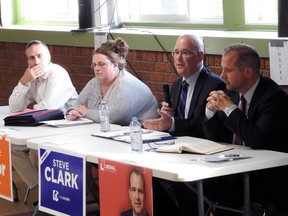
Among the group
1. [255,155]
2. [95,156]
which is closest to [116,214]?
[95,156]

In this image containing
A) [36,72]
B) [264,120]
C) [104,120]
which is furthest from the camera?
[36,72]

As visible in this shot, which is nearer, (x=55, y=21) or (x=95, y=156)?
(x=95, y=156)

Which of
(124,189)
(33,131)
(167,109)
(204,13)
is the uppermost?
(204,13)

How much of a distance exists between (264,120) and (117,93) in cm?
171

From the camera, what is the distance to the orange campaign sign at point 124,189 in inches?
181

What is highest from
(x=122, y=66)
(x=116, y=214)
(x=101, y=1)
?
(x=101, y=1)

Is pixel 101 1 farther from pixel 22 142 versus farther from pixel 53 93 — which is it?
pixel 22 142

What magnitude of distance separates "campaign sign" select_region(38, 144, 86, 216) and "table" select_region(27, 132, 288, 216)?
8cm

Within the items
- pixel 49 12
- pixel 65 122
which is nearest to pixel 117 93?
pixel 65 122

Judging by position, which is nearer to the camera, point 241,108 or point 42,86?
point 241,108

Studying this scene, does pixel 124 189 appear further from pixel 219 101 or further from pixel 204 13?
pixel 204 13

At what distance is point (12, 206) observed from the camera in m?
6.89

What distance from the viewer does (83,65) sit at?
27.1ft

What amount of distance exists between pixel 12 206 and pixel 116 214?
87.4 inches
